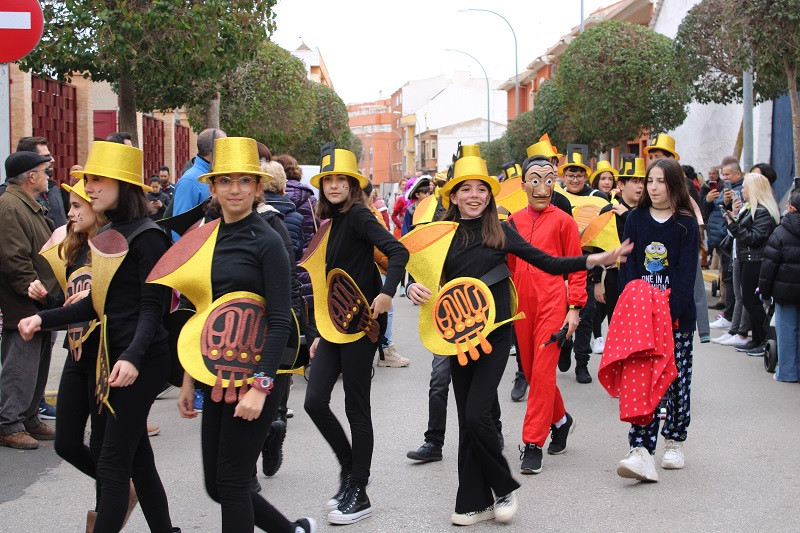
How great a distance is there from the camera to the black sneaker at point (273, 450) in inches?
237

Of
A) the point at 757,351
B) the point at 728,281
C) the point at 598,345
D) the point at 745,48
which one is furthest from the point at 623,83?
the point at 598,345

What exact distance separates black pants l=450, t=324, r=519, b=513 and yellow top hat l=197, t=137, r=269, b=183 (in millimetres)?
1678

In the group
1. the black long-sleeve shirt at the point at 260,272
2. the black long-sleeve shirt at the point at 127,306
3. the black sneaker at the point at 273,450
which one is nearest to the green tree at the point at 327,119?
the black sneaker at the point at 273,450

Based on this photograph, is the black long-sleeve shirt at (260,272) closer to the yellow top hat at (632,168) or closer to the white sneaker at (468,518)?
the white sneaker at (468,518)

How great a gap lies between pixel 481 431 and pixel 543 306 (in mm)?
1452

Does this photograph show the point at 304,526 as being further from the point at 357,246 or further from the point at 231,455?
the point at 357,246

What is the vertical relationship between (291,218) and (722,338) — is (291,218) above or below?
above

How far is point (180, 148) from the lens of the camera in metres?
35.2

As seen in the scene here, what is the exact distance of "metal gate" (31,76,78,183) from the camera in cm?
1909

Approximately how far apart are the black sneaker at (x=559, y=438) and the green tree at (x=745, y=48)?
9.99 m

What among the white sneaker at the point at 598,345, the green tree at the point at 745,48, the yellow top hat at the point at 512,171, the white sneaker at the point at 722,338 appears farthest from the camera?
the green tree at the point at 745,48

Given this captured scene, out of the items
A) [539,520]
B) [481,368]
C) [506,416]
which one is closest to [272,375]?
[481,368]

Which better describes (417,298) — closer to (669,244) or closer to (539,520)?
(539,520)

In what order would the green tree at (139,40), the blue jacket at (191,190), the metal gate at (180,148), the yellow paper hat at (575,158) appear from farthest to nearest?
the metal gate at (180,148), the green tree at (139,40), the yellow paper hat at (575,158), the blue jacket at (191,190)
